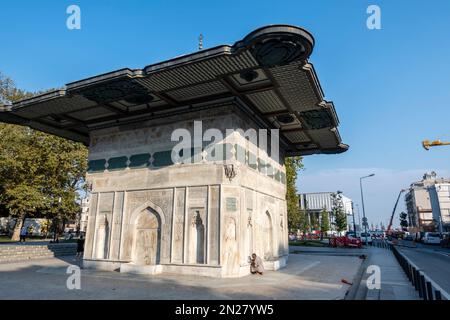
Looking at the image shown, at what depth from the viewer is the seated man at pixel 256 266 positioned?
12.7 m

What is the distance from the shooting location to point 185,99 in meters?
13.6

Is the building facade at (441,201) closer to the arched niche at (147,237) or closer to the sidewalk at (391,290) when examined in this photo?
the sidewalk at (391,290)

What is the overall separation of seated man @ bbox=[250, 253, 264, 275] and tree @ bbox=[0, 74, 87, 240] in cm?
2488

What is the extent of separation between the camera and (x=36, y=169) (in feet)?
97.6

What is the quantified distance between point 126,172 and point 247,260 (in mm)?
7260

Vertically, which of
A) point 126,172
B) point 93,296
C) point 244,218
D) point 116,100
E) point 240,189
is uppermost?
point 116,100

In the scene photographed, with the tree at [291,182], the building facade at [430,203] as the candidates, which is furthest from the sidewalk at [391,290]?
the building facade at [430,203]

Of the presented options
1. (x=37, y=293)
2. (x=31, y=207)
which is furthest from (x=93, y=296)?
(x=31, y=207)

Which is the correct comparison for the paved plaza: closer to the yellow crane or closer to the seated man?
the seated man

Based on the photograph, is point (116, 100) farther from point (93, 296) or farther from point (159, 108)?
point (93, 296)

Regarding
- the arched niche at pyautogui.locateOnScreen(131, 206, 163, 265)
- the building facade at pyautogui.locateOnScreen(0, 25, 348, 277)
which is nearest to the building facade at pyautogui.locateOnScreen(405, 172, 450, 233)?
the building facade at pyautogui.locateOnScreen(0, 25, 348, 277)

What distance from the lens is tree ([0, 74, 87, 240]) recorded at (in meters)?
28.9

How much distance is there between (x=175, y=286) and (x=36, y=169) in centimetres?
2613

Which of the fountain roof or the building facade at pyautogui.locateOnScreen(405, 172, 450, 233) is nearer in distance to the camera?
the fountain roof
